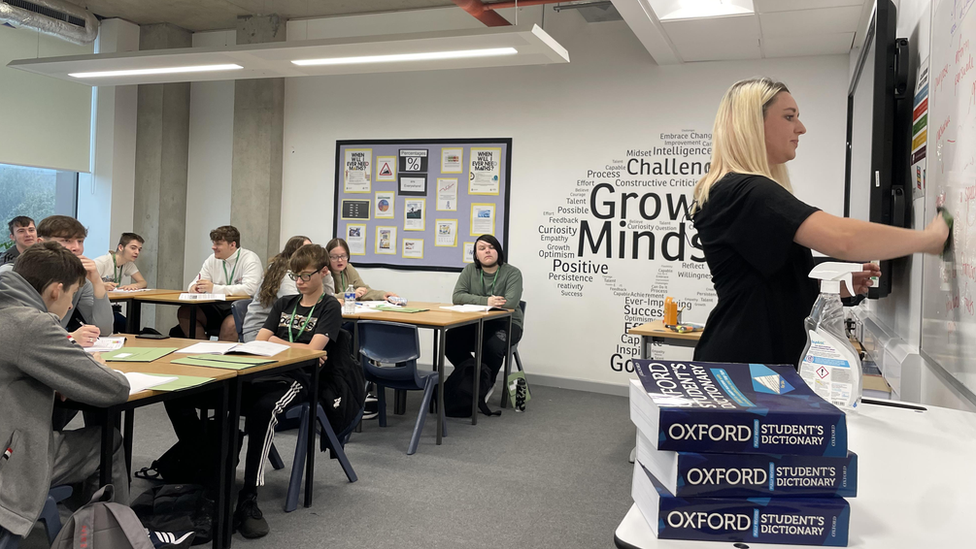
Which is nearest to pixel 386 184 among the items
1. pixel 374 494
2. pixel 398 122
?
pixel 398 122

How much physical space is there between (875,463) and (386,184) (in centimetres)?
601

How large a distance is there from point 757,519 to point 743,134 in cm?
98

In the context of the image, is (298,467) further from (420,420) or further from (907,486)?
(907,486)

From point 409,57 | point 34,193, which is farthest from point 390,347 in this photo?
point 34,193

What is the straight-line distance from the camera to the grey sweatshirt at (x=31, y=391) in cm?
190

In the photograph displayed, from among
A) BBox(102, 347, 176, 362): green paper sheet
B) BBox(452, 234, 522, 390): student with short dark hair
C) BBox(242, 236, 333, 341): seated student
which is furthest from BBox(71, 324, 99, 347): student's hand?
BBox(452, 234, 522, 390): student with short dark hair

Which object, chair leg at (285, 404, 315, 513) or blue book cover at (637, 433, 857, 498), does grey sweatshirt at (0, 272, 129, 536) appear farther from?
blue book cover at (637, 433, 857, 498)

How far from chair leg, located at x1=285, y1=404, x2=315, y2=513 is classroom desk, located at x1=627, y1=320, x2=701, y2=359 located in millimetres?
1958

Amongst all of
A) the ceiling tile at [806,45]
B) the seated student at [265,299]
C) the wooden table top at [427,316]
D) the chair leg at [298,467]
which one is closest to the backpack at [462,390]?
the wooden table top at [427,316]

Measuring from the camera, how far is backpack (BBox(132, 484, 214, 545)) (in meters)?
2.63

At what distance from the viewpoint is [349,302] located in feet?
16.3

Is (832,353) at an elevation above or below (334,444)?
above

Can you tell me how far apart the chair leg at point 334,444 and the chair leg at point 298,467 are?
0.48ft

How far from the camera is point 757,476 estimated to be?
766mm
